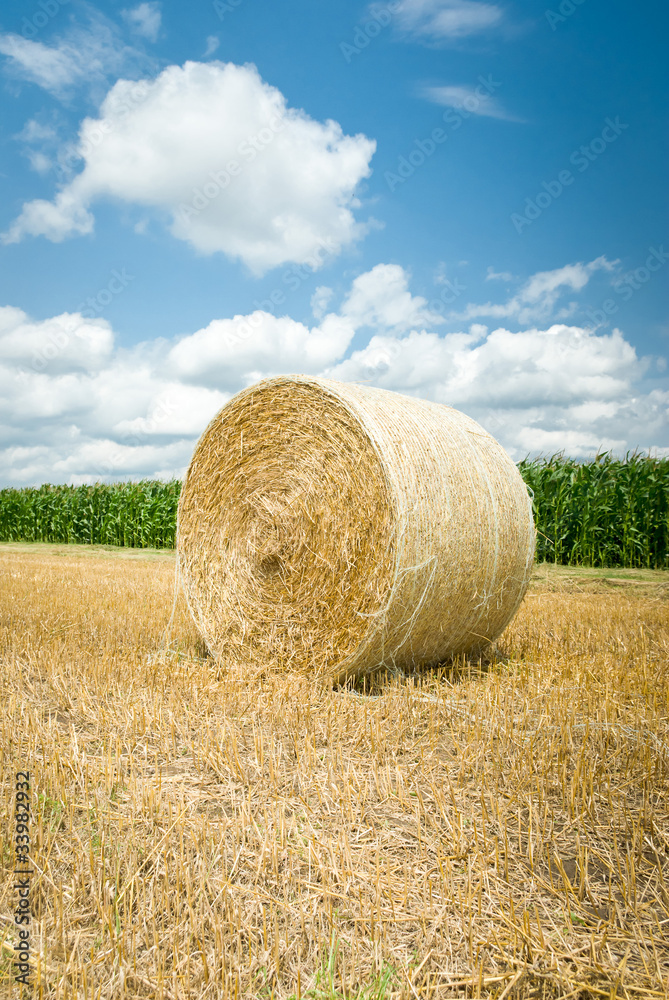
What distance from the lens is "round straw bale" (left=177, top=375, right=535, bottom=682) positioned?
15.1 feet

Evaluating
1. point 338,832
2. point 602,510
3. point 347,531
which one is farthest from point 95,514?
point 338,832

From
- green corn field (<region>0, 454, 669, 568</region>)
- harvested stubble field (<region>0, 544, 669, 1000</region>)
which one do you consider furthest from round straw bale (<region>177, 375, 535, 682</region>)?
green corn field (<region>0, 454, 669, 568</region>)

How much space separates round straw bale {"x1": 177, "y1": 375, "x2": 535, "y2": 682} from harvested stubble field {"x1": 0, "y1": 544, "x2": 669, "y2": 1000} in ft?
1.31

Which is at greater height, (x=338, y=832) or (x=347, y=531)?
(x=347, y=531)

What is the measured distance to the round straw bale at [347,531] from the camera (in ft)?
15.1

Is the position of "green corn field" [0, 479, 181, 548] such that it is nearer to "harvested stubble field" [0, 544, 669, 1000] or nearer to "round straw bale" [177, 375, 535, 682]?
"round straw bale" [177, 375, 535, 682]

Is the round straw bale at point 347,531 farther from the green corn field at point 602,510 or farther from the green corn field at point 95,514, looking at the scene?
the green corn field at point 95,514

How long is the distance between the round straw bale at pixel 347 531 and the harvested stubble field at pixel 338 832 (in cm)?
40

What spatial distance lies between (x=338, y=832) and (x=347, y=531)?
2327 mm

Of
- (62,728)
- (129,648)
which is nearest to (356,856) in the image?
(62,728)

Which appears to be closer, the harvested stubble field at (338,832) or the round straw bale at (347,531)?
the harvested stubble field at (338,832)

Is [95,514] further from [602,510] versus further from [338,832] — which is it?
[338,832]

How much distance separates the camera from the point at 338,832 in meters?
2.73

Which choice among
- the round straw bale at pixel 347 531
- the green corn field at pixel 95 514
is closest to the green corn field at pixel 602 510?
the round straw bale at pixel 347 531
